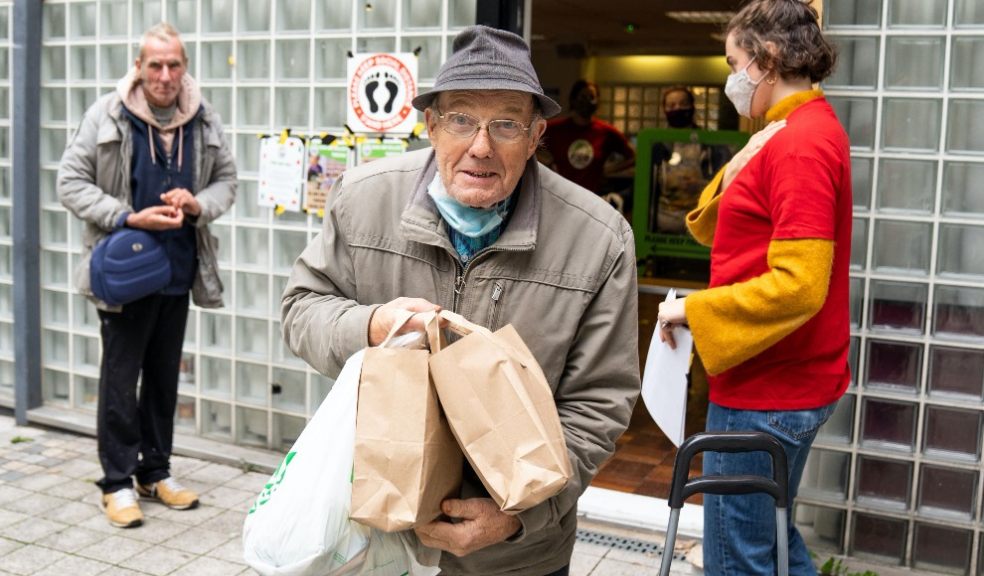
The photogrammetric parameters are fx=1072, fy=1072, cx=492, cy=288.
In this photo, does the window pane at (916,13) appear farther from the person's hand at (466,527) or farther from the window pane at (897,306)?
the person's hand at (466,527)

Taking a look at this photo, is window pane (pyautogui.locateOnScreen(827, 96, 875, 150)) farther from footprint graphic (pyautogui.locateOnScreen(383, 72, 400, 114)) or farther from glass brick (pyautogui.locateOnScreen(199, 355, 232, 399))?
glass brick (pyautogui.locateOnScreen(199, 355, 232, 399))

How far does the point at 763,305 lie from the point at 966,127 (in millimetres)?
1690

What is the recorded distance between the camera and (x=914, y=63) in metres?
4.09

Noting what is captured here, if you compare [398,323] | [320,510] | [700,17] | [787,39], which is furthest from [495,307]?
[700,17]

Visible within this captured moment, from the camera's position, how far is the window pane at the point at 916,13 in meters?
4.04

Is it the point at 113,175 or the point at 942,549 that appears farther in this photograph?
the point at 113,175

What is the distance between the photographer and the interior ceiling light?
9.98 metres

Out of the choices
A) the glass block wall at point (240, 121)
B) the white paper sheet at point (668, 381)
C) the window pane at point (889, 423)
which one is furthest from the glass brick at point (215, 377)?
the window pane at point (889, 423)

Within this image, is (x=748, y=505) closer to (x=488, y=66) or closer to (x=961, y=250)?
(x=488, y=66)

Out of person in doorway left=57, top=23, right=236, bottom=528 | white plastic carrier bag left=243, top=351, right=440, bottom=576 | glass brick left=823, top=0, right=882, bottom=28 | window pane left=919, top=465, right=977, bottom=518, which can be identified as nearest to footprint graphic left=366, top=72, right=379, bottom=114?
person in doorway left=57, top=23, right=236, bottom=528

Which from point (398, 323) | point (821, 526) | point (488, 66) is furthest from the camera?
point (821, 526)

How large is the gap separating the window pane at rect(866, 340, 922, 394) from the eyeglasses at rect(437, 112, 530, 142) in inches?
98.3

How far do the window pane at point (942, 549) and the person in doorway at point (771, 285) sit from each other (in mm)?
1352

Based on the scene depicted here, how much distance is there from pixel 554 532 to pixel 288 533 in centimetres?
65
